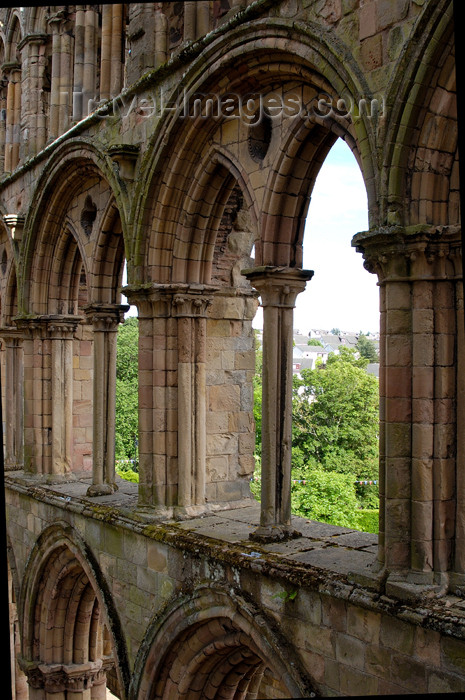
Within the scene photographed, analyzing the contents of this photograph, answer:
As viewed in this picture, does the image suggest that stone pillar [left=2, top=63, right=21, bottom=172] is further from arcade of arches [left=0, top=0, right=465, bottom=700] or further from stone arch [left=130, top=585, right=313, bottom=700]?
stone arch [left=130, top=585, right=313, bottom=700]

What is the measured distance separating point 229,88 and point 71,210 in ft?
14.1

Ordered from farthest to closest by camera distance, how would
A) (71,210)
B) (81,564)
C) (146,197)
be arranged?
1. (71,210)
2. (81,564)
3. (146,197)

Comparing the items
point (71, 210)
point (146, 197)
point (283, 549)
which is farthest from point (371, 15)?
point (71, 210)

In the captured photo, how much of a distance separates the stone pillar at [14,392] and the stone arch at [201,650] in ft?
20.7

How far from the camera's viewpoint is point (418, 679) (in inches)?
176

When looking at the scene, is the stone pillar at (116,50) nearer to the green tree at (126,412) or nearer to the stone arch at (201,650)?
the stone arch at (201,650)

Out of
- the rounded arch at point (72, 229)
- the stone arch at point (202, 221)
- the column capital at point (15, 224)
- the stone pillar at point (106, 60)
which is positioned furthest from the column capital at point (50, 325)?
the stone arch at point (202, 221)

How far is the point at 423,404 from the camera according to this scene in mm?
4688

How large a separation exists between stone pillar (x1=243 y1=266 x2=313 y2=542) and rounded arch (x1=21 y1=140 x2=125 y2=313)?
2.59m

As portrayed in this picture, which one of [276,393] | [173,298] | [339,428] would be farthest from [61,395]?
[339,428]

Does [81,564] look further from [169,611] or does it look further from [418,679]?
[418,679]

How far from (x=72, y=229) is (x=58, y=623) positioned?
5.20 m

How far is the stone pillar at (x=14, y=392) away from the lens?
12820 millimetres

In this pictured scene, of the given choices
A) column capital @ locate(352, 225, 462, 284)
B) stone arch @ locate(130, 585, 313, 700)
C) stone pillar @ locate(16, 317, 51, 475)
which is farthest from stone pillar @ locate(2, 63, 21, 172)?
column capital @ locate(352, 225, 462, 284)
